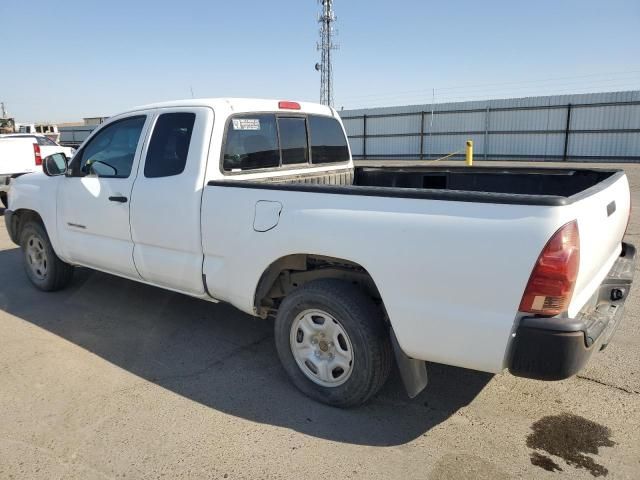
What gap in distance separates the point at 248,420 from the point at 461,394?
1407 millimetres

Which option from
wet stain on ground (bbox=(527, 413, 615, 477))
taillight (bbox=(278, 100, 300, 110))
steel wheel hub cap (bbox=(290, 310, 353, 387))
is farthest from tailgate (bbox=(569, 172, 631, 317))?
taillight (bbox=(278, 100, 300, 110))

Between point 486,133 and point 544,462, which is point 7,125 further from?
point 544,462

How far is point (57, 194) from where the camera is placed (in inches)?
194

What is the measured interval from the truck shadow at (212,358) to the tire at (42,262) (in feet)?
0.49

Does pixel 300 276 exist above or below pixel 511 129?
below

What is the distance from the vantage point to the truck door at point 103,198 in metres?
4.24

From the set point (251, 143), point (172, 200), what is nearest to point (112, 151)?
point (172, 200)

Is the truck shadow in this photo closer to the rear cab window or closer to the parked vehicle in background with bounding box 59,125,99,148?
the rear cab window

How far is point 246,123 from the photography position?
399 centimetres

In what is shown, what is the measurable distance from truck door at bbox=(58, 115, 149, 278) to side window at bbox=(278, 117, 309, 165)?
1.15 meters

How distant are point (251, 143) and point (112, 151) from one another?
1.39 m

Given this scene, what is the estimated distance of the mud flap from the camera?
9.35 ft

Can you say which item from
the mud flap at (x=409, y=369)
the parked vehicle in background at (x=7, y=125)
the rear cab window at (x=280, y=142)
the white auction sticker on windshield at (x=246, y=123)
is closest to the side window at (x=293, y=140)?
the rear cab window at (x=280, y=142)

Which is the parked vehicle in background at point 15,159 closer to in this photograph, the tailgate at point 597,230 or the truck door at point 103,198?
the truck door at point 103,198
